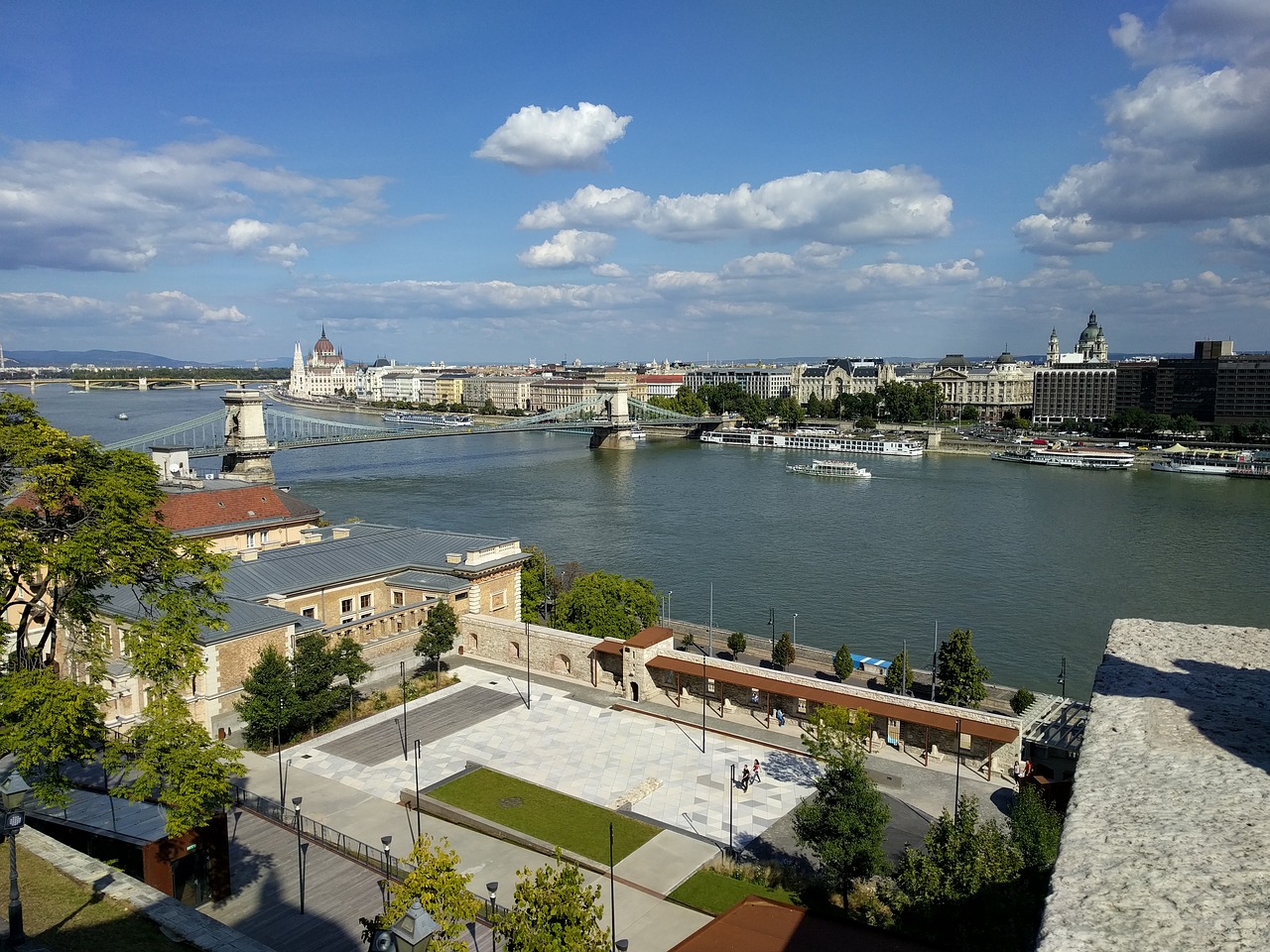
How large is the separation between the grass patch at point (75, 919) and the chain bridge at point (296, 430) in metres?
21.6

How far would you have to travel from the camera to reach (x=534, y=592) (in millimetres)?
20000

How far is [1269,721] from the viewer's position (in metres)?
4.71

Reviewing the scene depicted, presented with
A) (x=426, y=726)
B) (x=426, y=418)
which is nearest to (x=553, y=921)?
(x=426, y=726)

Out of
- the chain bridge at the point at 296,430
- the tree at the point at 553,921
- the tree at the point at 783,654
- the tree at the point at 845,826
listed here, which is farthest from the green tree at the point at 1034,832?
the chain bridge at the point at 296,430

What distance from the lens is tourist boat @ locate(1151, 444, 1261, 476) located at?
54969mm

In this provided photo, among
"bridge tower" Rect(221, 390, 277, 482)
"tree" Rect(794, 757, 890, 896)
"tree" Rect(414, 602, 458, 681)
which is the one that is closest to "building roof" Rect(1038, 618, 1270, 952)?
"tree" Rect(794, 757, 890, 896)

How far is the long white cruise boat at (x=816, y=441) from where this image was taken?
221ft

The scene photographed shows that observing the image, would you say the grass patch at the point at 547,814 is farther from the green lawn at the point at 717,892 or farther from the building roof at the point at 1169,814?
the building roof at the point at 1169,814

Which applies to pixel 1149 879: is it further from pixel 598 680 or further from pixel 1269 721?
pixel 598 680

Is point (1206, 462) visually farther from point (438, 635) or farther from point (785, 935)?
point (785, 935)

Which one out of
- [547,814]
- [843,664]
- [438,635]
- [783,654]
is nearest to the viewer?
[547,814]

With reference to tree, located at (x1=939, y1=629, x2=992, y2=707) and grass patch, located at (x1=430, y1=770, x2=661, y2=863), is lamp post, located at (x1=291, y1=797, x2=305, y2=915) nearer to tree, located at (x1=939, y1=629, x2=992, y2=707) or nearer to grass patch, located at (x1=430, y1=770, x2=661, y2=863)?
grass patch, located at (x1=430, y1=770, x2=661, y2=863)

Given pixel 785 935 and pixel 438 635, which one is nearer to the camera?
pixel 785 935

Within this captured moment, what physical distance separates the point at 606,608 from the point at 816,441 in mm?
55262
